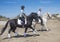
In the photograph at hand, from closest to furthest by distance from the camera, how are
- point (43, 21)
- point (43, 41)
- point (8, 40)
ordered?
point (43, 41)
point (8, 40)
point (43, 21)

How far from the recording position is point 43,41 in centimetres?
1277

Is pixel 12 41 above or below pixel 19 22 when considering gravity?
below

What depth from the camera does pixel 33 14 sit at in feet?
46.6

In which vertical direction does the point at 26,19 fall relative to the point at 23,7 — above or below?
below

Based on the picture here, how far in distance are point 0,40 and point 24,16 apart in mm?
2475

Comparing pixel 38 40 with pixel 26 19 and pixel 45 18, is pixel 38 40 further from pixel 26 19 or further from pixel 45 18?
pixel 45 18

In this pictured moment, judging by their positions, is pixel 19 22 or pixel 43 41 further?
pixel 19 22

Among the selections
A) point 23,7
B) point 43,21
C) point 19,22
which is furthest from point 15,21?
point 43,21

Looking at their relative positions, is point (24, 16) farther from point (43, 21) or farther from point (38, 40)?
point (43, 21)

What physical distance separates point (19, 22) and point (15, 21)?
33 centimetres

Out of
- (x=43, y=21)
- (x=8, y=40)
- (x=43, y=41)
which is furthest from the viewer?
(x=43, y=21)

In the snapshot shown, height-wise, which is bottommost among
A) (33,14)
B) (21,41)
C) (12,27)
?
(21,41)

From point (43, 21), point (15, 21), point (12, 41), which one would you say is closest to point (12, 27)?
point (15, 21)

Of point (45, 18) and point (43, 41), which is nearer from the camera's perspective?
Answer: point (43, 41)
